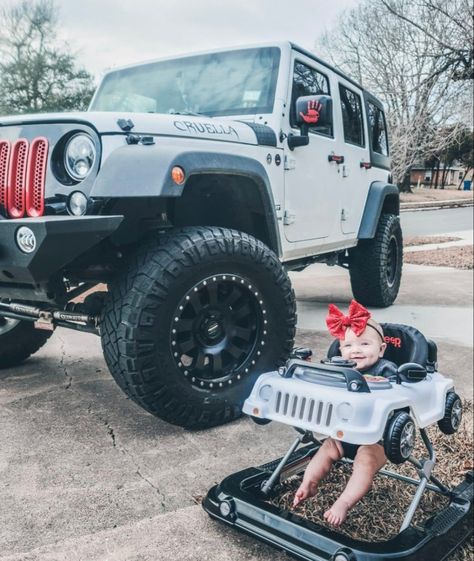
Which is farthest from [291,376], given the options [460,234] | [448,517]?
[460,234]

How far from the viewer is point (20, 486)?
2.41 metres

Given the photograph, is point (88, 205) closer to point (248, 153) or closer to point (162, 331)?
point (162, 331)

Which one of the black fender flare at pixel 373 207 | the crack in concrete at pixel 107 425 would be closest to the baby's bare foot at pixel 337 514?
the crack in concrete at pixel 107 425

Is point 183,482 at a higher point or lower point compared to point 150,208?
lower

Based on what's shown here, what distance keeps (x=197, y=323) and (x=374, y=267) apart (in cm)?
333

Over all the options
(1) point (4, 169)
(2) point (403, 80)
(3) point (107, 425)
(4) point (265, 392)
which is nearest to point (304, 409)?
(4) point (265, 392)

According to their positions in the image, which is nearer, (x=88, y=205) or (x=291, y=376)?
(x=291, y=376)

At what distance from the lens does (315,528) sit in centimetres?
191

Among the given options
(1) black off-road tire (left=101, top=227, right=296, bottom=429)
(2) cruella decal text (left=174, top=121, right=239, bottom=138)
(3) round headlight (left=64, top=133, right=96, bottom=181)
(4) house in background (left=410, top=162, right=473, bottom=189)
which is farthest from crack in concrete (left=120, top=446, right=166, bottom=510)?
(4) house in background (left=410, top=162, right=473, bottom=189)

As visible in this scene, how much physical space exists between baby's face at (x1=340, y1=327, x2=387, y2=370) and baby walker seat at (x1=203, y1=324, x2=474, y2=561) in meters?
0.10

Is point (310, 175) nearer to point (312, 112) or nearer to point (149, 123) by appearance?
point (312, 112)

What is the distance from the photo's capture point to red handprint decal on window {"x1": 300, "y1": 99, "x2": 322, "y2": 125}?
364 cm

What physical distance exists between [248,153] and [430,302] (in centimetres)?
355

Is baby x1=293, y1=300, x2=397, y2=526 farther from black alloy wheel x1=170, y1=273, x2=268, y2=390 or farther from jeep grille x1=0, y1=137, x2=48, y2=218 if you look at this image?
jeep grille x1=0, y1=137, x2=48, y2=218
